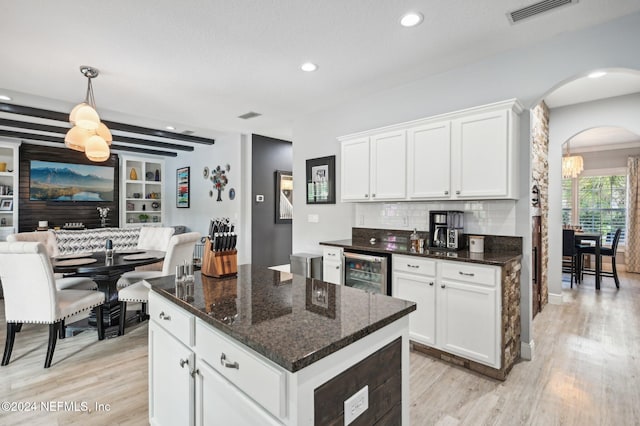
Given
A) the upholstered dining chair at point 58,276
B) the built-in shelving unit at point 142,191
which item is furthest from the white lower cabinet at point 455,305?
the built-in shelving unit at point 142,191

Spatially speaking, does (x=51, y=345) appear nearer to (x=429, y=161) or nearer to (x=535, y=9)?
(x=429, y=161)

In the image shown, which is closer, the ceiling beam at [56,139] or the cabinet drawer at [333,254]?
the cabinet drawer at [333,254]

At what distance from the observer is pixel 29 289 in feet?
8.55

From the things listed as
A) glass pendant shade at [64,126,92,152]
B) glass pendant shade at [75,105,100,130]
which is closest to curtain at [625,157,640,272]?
glass pendant shade at [75,105,100,130]

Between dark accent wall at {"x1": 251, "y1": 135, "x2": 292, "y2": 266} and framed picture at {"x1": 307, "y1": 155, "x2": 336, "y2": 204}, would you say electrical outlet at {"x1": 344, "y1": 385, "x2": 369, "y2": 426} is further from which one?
dark accent wall at {"x1": 251, "y1": 135, "x2": 292, "y2": 266}

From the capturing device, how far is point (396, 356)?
48.7 inches

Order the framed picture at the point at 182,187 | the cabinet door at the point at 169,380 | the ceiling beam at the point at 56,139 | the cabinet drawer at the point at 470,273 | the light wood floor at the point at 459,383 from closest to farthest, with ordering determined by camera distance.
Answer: the cabinet door at the point at 169,380 < the light wood floor at the point at 459,383 < the cabinet drawer at the point at 470,273 < the ceiling beam at the point at 56,139 < the framed picture at the point at 182,187

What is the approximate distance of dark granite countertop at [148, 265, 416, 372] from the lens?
3.09 ft

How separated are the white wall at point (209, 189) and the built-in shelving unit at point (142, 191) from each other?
Result: 27 cm

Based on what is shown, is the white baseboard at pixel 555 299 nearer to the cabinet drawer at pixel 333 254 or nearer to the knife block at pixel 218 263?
the cabinet drawer at pixel 333 254

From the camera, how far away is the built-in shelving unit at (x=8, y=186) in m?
6.39

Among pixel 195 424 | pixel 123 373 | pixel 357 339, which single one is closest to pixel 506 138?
pixel 357 339

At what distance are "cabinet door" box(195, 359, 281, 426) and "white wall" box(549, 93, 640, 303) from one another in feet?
15.9

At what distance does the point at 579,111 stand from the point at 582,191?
4.00m
